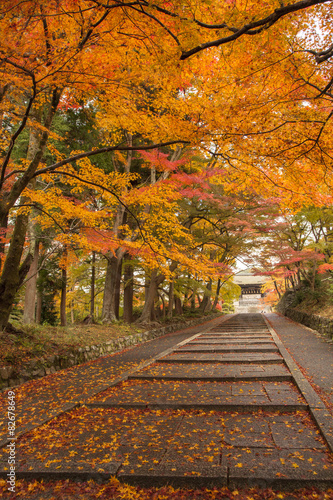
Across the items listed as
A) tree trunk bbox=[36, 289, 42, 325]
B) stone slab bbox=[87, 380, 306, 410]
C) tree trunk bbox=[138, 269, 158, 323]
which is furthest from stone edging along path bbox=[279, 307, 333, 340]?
tree trunk bbox=[36, 289, 42, 325]

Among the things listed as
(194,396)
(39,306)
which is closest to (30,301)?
(39,306)

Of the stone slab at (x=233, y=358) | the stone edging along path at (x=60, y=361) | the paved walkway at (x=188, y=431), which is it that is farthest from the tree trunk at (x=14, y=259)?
the stone slab at (x=233, y=358)

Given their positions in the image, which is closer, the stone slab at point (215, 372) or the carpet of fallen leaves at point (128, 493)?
the carpet of fallen leaves at point (128, 493)

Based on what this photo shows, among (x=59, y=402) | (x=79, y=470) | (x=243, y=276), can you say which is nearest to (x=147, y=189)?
(x=59, y=402)

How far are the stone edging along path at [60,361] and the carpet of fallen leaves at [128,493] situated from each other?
279 centimetres

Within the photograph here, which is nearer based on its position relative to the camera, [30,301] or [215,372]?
[215,372]

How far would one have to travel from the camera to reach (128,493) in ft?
6.55

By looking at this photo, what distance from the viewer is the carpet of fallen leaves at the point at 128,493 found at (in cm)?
192

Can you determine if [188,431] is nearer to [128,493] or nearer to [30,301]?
[128,493]

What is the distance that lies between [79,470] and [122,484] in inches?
13.7

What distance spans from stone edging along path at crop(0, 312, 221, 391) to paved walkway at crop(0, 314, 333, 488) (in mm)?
770

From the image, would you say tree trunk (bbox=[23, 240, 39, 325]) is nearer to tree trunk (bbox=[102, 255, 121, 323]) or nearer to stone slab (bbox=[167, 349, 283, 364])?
tree trunk (bbox=[102, 255, 121, 323])

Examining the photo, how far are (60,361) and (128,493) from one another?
4384mm

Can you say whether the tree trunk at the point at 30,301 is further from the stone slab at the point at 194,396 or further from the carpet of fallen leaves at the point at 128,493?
the carpet of fallen leaves at the point at 128,493
